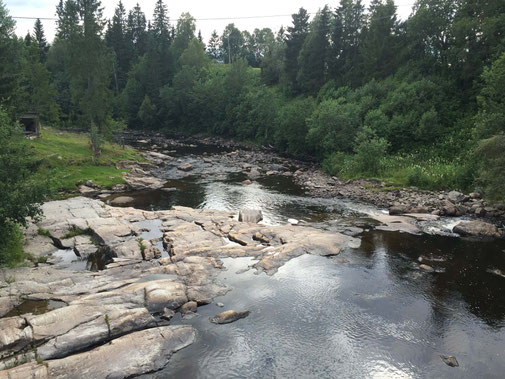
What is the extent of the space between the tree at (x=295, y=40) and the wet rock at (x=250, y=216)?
64.8 m

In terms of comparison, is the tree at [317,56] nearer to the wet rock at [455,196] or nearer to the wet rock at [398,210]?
the wet rock at [455,196]

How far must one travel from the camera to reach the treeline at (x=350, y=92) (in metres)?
41.1

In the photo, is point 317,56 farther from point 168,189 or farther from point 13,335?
point 13,335

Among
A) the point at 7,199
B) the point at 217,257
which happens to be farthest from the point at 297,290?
the point at 7,199

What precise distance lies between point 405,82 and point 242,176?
103 feet

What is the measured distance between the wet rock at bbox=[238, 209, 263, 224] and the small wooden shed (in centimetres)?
3728

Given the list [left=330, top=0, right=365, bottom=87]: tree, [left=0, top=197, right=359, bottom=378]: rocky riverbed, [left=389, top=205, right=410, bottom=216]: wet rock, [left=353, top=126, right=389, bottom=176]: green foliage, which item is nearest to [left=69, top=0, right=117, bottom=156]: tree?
[left=0, top=197, right=359, bottom=378]: rocky riverbed

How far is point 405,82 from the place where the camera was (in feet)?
188

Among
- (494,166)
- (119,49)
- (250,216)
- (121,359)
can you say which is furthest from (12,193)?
(119,49)

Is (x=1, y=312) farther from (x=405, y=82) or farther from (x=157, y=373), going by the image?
(x=405, y=82)

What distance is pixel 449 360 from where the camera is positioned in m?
14.7

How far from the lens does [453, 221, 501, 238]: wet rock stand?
27688 millimetres

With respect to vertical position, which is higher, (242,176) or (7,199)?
(7,199)

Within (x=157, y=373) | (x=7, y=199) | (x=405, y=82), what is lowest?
(x=157, y=373)
